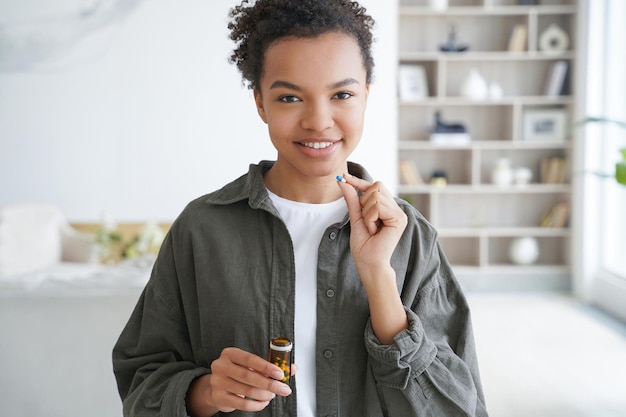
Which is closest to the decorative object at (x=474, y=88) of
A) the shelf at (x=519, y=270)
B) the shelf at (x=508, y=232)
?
the shelf at (x=508, y=232)

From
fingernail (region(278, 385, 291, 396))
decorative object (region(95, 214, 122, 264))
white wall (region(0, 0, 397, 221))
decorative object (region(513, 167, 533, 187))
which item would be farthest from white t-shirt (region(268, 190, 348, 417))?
decorative object (region(513, 167, 533, 187))

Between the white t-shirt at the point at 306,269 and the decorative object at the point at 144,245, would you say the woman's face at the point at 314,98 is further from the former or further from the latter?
the decorative object at the point at 144,245

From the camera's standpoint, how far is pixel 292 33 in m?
1.10

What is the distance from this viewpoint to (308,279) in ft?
3.75

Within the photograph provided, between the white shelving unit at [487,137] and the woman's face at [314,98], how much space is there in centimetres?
505

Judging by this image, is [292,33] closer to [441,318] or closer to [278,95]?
[278,95]

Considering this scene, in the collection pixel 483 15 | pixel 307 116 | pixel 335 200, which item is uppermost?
pixel 483 15

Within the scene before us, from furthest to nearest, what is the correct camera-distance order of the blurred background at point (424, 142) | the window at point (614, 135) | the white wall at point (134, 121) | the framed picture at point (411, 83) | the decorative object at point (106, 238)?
the framed picture at point (411, 83) < the window at point (614, 135) < the white wall at point (134, 121) < the blurred background at point (424, 142) < the decorative object at point (106, 238)

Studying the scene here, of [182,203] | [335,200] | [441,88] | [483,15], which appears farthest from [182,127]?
[335,200]

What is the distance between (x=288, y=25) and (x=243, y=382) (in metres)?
0.50

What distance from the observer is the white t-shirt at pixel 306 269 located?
1115mm

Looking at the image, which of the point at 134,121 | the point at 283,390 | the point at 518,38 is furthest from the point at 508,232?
the point at 283,390

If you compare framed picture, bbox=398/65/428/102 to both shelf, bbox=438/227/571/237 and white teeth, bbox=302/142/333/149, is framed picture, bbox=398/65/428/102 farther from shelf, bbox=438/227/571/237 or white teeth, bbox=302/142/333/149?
white teeth, bbox=302/142/333/149

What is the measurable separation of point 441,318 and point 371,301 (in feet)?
0.50
